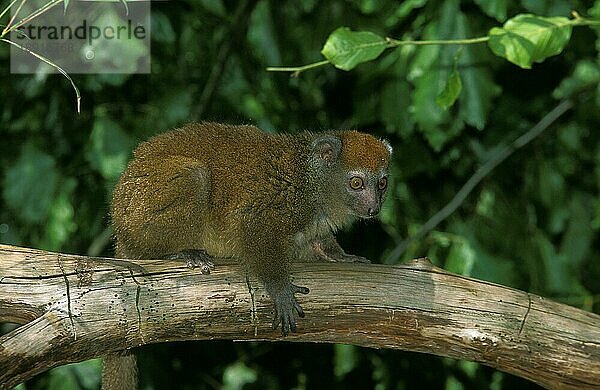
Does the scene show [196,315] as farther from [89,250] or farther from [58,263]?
[89,250]

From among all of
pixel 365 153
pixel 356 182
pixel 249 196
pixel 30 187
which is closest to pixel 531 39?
pixel 365 153

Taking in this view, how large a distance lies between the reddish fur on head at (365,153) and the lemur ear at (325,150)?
4.1 inches

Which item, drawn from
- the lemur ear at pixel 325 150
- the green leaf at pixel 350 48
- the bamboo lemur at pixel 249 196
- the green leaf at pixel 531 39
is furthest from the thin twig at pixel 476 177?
the green leaf at pixel 531 39

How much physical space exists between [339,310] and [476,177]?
3.08 meters

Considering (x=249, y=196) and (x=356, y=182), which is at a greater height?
(x=356, y=182)

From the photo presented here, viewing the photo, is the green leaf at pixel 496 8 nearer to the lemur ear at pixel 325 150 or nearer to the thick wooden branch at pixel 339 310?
the lemur ear at pixel 325 150

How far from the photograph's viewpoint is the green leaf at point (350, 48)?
4.93 metres

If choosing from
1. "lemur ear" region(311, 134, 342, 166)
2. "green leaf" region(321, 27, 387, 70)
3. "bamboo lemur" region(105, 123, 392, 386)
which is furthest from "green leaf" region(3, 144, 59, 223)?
"green leaf" region(321, 27, 387, 70)

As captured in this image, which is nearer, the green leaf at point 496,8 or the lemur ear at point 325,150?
the green leaf at point 496,8

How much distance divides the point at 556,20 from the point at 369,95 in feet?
9.65

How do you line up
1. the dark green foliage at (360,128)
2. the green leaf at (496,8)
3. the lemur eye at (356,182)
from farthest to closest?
the dark green foliage at (360,128) < the lemur eye at (356,182) < the green leaf at (496,8)

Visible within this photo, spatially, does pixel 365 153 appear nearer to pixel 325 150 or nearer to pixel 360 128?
pixel 325 150

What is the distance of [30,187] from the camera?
712cm

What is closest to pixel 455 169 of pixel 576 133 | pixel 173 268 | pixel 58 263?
pixel 576 133
